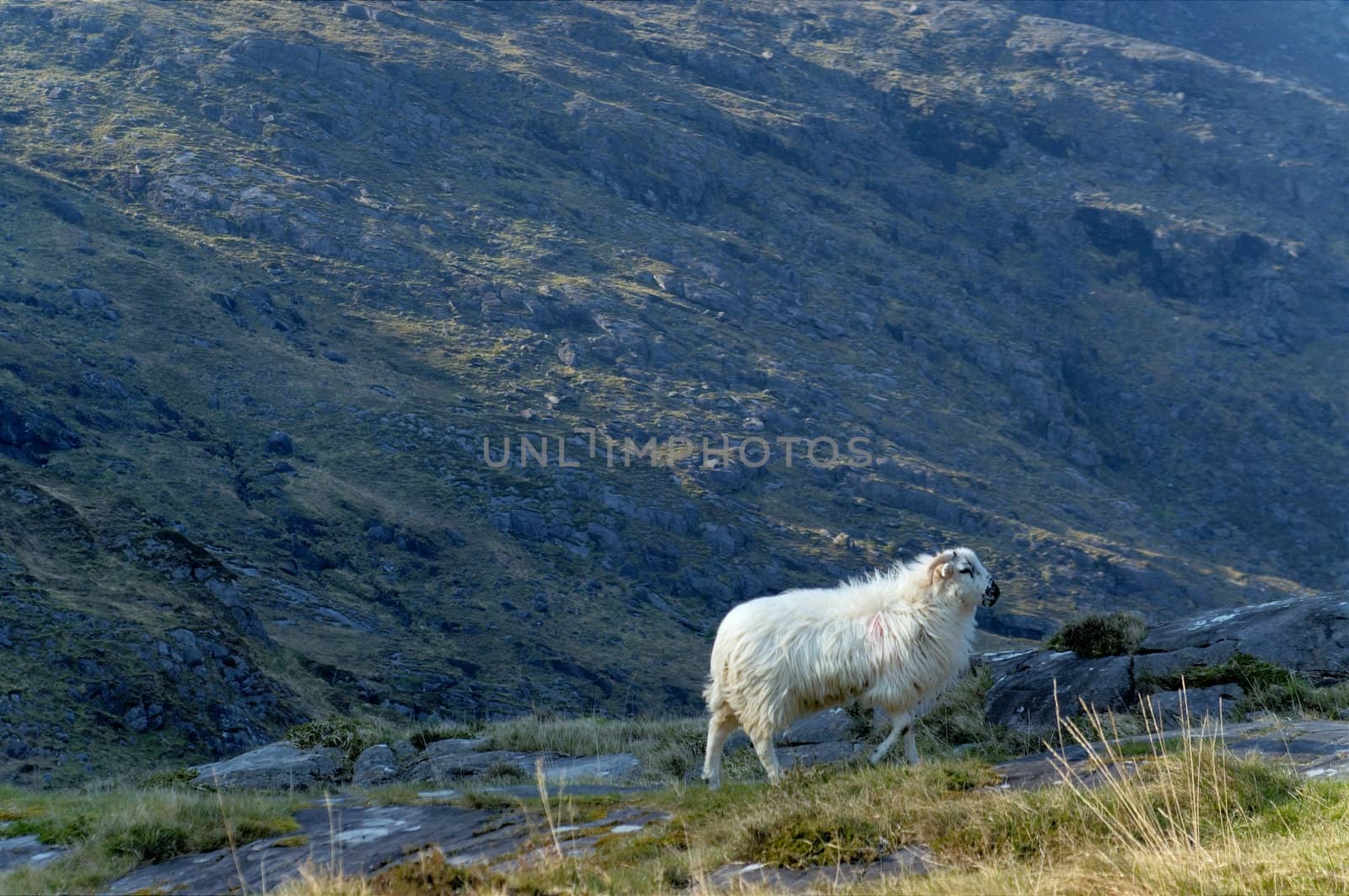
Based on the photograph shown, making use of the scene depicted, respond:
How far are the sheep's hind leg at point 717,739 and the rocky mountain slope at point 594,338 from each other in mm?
17293

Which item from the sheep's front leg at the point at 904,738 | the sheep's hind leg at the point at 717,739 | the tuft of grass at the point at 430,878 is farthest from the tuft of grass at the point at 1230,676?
the tuft of grass at the point at 430,878

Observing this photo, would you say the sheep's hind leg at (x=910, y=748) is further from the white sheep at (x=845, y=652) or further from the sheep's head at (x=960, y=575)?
the sheep's head at (x=960, y=575)

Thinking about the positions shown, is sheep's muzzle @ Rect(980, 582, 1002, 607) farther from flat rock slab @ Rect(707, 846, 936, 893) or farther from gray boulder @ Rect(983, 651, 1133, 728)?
flat rock slab @ Rect(707, 846, 936, 893)

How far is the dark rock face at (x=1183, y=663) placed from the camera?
14352 mm

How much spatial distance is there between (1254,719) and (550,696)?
45.4 m

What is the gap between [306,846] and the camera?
1055 centimetres

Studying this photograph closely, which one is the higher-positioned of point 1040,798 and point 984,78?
point 984,78

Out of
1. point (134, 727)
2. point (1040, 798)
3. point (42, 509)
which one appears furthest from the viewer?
point (42, 509)

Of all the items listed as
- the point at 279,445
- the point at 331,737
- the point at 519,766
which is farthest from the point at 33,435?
the point at 519,766

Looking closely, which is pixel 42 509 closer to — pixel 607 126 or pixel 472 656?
pixel 472 656

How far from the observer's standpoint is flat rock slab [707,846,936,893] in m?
8.17

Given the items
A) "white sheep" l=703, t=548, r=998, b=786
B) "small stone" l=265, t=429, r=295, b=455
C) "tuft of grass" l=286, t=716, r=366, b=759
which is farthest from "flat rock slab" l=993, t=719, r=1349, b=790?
"small stone" l=265, t=429, r=295, b=455

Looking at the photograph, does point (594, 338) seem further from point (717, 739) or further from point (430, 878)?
point (430, 878)

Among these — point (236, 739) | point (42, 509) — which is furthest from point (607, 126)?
point (236, 739)
